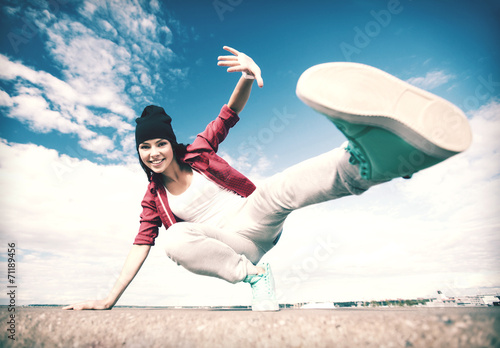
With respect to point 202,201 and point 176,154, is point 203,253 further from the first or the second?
point 176,154

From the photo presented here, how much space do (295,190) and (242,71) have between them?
968mm

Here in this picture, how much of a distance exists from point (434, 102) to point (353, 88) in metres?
0.28

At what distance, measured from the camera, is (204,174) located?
209cm

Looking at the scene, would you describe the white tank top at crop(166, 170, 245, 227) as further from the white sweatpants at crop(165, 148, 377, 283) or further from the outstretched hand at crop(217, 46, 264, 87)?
the outstretched hand at crop(217, 46, 264, 87)

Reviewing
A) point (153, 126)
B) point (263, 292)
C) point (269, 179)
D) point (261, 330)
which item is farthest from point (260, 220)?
point (153, 126)

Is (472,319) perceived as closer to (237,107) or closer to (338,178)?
(338,178)

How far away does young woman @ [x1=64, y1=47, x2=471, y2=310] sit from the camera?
3.03 feet

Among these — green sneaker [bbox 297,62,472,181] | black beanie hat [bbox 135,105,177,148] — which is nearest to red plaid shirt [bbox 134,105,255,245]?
black beanie hat [bbox 135,105,177,148]

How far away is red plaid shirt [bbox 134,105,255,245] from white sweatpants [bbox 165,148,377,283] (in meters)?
0.34

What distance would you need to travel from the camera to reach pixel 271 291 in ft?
5.33

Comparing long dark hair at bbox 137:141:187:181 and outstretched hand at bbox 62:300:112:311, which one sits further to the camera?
long dark hair at bbox 137:141:187:181

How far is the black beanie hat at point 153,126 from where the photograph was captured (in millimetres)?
2127

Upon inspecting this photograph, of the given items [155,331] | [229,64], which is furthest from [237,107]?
[155,331]

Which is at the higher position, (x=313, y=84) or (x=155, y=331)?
(x=313, y=84)
